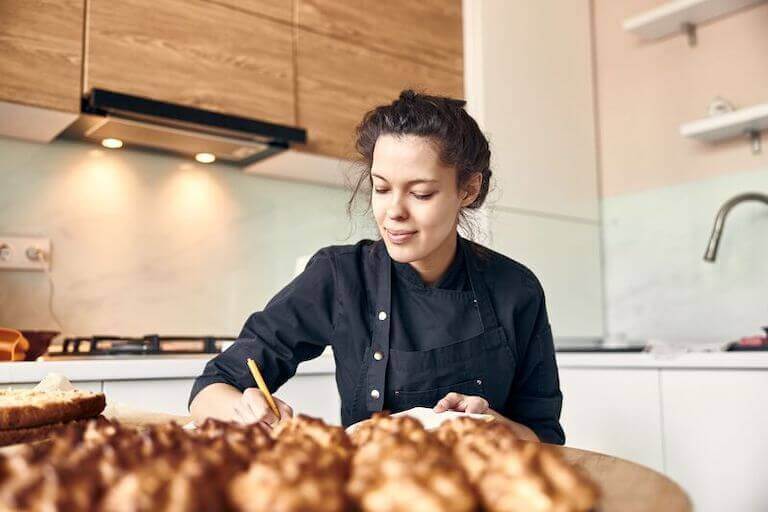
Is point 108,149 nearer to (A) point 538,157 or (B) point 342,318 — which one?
(B) point 342,318

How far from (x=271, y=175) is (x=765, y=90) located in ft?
5.64

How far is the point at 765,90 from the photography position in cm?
251

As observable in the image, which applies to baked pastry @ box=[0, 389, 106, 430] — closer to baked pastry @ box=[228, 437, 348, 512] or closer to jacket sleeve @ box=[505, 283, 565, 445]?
baked pastry @ box=[228, 437, 348, 512]

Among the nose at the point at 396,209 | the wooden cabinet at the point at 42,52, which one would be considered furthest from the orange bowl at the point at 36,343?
the nose at the point at 396,209

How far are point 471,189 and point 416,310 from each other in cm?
25

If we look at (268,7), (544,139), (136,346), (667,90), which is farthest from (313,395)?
(667,90)

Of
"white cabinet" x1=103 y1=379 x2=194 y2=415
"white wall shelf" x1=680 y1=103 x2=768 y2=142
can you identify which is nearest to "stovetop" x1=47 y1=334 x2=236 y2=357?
"white cabinet" x1=103 y1=379 x2=194 y2=415

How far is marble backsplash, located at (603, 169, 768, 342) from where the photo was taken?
250 cm

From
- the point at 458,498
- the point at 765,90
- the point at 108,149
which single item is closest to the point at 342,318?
the point at 458,498

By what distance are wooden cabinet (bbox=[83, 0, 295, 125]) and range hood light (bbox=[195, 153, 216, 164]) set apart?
31 centimetres

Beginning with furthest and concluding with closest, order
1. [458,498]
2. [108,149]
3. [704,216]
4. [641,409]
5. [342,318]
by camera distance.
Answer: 1. [704,216]
2. [108,149]
3. [641,409]
4. [342,318]
5. [458,498]

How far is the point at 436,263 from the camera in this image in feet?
4.34

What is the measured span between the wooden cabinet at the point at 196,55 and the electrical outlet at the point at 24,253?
1.65 feet

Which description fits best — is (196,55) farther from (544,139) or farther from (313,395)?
(544,139)
